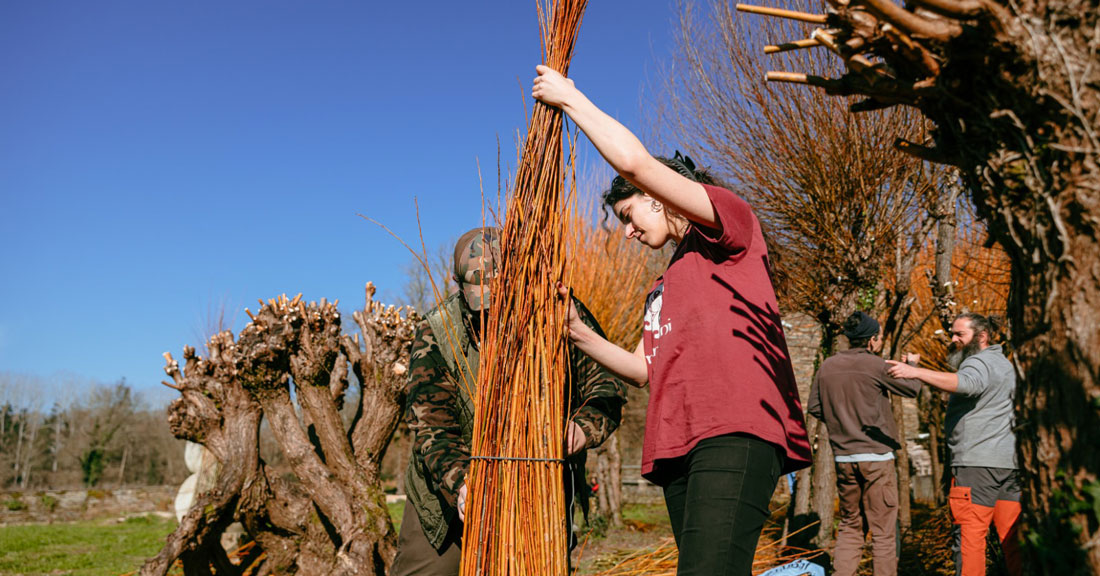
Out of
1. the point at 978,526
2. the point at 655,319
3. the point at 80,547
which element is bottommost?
the point at 80,547

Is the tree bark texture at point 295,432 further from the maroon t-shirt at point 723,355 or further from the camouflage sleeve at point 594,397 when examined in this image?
the maroon t-shirt at point 723,355

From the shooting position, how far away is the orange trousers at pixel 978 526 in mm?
3299

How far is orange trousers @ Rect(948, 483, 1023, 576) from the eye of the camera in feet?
10.8

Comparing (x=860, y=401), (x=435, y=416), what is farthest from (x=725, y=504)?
(x=860, y=401)

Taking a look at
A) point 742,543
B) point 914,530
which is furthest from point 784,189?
point 742,543

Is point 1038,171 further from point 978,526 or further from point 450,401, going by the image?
point 978,526

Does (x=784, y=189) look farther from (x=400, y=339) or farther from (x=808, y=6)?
(x=400, y=339)

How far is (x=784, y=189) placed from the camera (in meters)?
5.57

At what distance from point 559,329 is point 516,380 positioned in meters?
0.18

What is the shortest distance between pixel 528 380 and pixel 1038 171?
3.89 ft

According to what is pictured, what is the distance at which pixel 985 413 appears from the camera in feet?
11.4

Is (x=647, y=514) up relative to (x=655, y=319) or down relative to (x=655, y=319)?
down

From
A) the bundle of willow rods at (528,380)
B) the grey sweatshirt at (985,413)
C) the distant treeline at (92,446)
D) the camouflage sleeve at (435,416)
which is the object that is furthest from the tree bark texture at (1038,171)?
the distant treeline at (92,446)

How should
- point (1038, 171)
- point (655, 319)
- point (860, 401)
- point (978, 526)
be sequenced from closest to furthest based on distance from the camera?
point (1038, 171) → point (655, 319) → point (978, 526) → point (860, 401)
